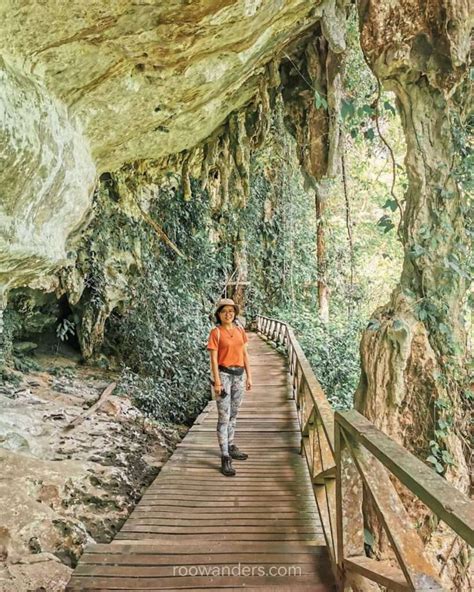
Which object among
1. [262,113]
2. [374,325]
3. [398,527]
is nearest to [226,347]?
[374,325]

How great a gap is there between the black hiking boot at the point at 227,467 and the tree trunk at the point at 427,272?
1441mm

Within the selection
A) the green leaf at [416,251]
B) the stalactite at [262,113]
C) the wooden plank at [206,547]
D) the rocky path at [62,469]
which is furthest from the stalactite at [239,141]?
the wooden plank at [206,547]

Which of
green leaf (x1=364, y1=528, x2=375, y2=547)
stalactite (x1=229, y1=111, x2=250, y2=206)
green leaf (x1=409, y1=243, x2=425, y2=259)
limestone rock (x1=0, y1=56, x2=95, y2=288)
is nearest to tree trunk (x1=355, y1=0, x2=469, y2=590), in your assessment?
green leaf (x1=409, y1=243, x2=425, y2=259)

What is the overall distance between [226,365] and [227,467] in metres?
1.06

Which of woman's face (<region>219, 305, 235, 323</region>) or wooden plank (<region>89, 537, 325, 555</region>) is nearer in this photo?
wooden plank (<region>89, 537, 325, 555</region>)

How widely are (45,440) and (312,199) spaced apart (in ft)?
48.7

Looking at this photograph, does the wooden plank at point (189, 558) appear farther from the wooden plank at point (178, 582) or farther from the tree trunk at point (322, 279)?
the tree trunk at point (322, 279)

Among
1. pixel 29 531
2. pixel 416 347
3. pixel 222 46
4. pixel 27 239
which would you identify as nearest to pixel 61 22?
pixel 27 239

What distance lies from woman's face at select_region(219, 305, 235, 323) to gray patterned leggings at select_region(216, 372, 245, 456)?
1.76 feet

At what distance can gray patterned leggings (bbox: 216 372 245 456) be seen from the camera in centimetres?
461

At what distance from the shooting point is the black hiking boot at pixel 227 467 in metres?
4.66

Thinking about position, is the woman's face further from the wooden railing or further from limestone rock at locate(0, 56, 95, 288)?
limestone rock at locate(0, 56, 95, 288)

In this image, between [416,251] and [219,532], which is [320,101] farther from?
[219,532]

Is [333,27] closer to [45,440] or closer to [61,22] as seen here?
[61,22]
